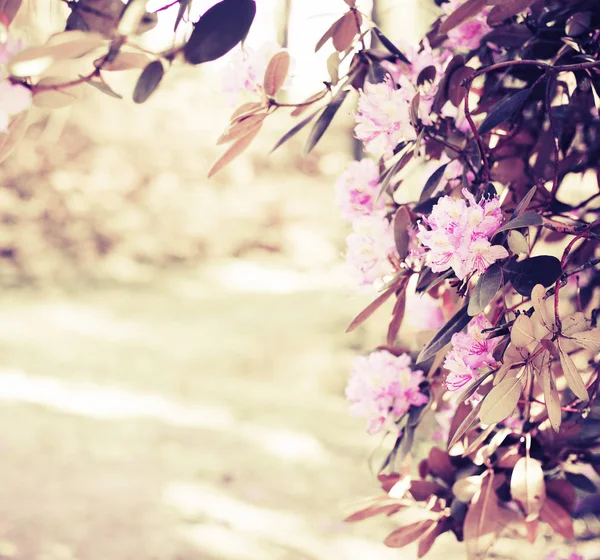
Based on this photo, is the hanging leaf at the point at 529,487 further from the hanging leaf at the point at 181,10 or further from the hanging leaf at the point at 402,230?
the hanging leaf at the point at 181,10

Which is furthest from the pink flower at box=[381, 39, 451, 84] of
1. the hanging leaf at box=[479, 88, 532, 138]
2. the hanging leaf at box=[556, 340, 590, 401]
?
the hanging leaf at box=[556, 340, 590, 401]

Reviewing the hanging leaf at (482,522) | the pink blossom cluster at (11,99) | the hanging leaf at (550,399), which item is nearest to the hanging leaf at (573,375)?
the hanging leaf at (550,399)

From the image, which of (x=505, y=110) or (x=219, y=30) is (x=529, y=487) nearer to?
(x=505, y=110)

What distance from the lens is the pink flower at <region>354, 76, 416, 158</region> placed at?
2.87ft

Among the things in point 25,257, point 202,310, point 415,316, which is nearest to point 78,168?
point 25,257

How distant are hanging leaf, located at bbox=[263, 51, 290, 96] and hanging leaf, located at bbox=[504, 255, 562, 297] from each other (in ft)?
1.34

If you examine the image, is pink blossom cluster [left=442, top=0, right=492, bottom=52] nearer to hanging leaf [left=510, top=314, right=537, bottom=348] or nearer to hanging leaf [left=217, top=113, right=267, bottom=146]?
hanging leaf [left=217, top=113, right=267, bottom=146]

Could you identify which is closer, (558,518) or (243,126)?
(243,126)

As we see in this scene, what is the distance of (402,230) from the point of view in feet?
2.96

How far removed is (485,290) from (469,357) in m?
0.10

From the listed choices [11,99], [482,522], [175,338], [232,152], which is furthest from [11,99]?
[175,338]

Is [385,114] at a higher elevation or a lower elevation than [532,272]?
higher

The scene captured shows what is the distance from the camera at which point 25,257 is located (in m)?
6.32

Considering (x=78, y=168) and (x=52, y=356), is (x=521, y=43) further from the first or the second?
(x=78, y=168)
